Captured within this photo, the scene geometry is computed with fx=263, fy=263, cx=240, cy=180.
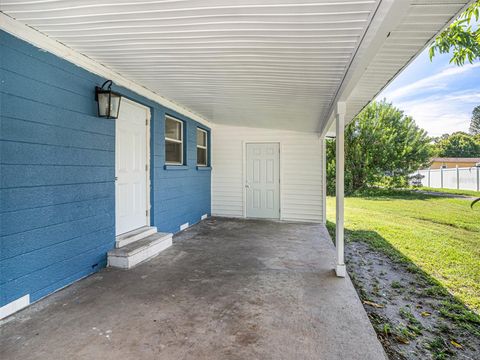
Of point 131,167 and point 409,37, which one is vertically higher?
point 409,37

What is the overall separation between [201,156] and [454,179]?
14.9 m

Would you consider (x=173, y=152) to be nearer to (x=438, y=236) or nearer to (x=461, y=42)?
(x=461, y=42)

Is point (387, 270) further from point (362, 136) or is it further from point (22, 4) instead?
point (362, 136)

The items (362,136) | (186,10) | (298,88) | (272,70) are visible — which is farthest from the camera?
(362,136)

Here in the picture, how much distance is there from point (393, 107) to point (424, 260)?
11542 mm

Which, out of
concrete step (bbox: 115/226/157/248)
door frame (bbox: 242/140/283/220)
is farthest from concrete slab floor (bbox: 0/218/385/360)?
door frame (bbox: 242/140/283/220)

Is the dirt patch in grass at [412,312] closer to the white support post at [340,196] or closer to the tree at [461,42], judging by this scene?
the white support post at [340,196]

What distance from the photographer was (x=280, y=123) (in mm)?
5824

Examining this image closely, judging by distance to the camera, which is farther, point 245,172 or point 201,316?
point 245,172

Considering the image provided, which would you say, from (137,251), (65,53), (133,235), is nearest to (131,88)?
(65,53)

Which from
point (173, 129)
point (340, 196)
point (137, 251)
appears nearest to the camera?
point (340, 196)

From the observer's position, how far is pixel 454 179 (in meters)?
14.4

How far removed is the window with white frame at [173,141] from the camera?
Result: 4.92m

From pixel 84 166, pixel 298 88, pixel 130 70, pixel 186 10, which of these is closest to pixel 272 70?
pixel 298 88
